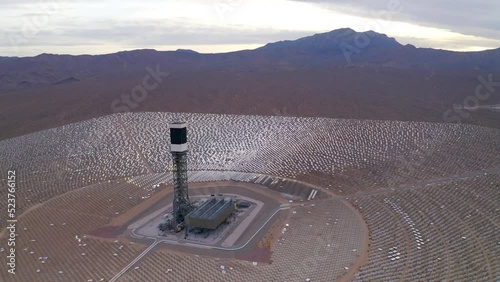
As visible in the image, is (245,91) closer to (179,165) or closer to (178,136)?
(179,165)

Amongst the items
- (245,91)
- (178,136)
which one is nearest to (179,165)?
(178,136)

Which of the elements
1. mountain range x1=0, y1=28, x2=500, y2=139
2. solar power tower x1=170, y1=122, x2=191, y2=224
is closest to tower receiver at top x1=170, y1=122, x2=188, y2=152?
solar power tower x1=170, y1=122, x2=191, y2=224

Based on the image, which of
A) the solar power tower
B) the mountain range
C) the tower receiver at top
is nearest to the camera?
the tower receiver at top

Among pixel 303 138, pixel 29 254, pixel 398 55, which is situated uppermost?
pixel 398 55

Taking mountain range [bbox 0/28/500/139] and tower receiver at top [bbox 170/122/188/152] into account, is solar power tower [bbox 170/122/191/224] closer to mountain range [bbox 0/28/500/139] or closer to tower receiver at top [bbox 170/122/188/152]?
tower receiver at top [bbox 170/122/188/152]

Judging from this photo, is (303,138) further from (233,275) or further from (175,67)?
(175,67)

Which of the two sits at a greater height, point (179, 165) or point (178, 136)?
point (178, 136)

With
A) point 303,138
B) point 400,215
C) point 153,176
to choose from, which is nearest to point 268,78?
point 303,138

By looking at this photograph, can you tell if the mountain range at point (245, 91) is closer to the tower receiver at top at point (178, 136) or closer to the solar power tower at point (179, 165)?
the solar power tower at point (179, 165)
